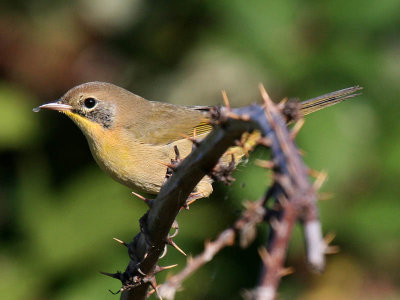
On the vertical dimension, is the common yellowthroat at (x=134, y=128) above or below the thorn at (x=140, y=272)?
above

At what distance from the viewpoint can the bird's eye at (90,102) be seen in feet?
14.2

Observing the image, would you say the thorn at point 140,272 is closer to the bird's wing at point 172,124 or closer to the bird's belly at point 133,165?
the bird's belly at point 133,165

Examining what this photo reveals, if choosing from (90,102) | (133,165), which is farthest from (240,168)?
(90,102)

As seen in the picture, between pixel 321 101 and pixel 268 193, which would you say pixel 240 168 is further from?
pixel 268 193

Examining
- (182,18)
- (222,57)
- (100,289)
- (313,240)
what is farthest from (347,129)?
(313,240)

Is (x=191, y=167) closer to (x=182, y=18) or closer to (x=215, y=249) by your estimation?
(x=215, y=249)

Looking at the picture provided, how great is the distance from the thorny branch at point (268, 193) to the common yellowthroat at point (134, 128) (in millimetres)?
1833

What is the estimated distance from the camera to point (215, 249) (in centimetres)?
133

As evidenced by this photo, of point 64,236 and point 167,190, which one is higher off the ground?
point 167,190

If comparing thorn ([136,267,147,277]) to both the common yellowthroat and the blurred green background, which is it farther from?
the blurred green background

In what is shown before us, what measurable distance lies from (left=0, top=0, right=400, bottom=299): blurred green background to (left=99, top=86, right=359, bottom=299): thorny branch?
2.18m

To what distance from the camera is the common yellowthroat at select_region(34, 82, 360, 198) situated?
13.2 feet

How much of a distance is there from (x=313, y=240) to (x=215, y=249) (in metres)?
0.38

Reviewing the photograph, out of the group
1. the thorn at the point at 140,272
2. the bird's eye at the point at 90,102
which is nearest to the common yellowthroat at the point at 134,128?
the bird's eye at the point at 90,102
